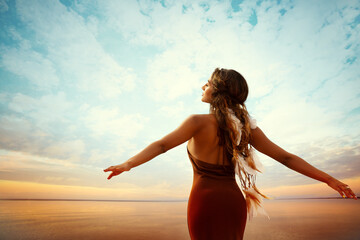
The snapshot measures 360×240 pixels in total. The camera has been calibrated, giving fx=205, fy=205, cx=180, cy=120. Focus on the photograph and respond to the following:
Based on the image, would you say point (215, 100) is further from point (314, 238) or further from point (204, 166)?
point (314, 238)

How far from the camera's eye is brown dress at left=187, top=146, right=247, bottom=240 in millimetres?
1483

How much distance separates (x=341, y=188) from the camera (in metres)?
1.81

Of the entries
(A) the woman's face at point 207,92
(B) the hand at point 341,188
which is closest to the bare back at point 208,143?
(A) the woman's face at point 207,92

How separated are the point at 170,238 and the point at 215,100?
6.75 metres

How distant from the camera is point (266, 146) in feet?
6.72

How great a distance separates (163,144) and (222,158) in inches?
21.3

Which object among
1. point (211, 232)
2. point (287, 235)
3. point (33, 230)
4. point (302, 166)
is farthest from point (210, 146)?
point (33, 230)

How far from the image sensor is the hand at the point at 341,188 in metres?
1.78

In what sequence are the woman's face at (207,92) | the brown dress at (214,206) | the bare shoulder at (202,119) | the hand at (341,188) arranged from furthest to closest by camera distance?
the woman's face at (207,92) < the hand at (341,188) < the bare shoulder at (202,119) < the brown dress at (214,206)

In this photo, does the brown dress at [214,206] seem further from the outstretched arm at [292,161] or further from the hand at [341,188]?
the hand at [341,188]

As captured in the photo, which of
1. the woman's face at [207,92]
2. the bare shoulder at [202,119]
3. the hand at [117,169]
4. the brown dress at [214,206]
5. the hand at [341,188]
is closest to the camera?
the hand at [117,169]

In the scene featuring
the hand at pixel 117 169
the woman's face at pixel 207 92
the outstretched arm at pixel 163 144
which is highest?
the woman's face at pixel 207 92

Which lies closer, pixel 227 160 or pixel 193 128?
pixel 193 128

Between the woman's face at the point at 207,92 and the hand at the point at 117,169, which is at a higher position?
the woman's face at the point at 207,92
